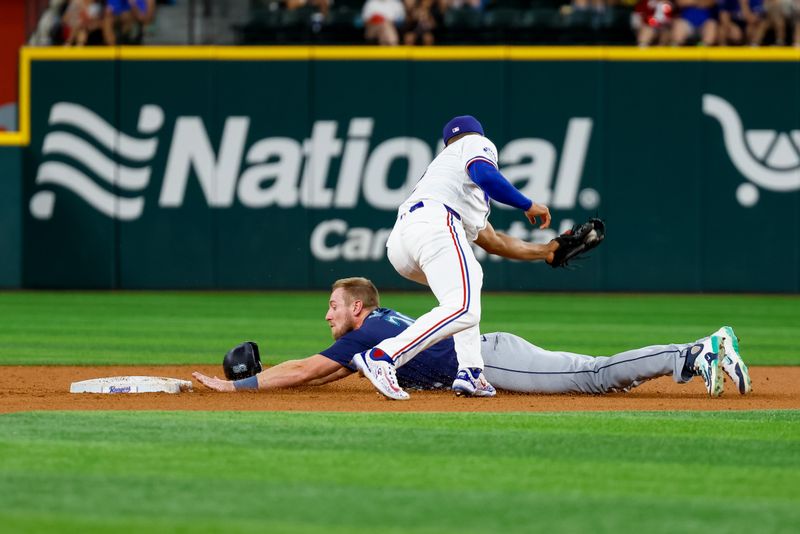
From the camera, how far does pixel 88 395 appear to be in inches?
292

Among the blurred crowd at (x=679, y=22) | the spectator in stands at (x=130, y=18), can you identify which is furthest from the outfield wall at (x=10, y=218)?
the blurred crowd at (x=679, y=22)

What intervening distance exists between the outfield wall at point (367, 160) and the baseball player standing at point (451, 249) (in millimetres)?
9933

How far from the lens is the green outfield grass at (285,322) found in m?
10.7

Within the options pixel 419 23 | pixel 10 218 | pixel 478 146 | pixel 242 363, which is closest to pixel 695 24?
pixel 419 23

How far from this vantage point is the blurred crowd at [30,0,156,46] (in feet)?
58.4

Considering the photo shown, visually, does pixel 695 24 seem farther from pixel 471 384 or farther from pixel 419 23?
pixel 471 384

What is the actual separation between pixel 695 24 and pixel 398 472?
13750mm

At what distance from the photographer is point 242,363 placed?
7.85 meters

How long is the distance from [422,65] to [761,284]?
5.00 metres

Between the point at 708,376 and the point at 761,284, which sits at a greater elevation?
the point at 708,376

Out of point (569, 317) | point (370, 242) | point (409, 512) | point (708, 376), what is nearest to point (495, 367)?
point (708, 376)

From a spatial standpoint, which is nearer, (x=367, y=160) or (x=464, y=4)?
(x=367, y=160)

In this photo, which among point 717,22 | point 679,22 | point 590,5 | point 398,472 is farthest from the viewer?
point 590,5

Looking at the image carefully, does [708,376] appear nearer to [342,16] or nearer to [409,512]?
[409,512]
